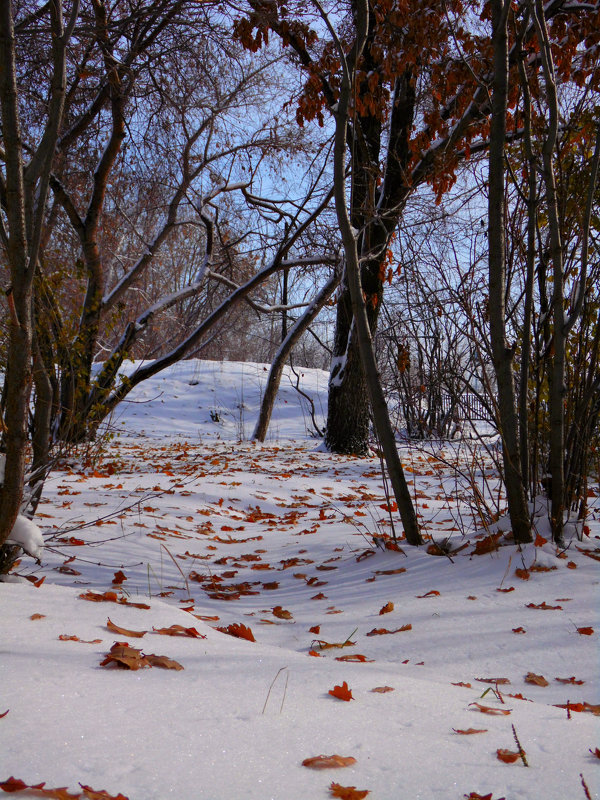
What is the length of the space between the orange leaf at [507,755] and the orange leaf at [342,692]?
0.38m

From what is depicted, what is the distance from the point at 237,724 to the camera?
4.06ft

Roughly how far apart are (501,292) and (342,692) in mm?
1923

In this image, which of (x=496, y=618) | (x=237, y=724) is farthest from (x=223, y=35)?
(x=237, y=724)

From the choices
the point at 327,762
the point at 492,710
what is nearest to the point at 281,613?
the point at 492,710

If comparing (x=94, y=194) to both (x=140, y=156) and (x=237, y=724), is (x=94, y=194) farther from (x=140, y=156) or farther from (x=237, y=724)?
(x=237, y=724)

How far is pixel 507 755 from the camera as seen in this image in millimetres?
1167

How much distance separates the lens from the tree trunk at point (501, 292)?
2697mm

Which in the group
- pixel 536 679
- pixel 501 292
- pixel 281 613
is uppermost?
pixel 501 292

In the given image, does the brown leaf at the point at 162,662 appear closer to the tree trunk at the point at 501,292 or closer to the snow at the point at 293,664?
the snow at the point at 293,664

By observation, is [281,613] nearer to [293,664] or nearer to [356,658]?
[356,658]

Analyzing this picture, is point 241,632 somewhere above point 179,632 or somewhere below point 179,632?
below

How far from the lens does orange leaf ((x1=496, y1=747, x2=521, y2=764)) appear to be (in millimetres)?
1149

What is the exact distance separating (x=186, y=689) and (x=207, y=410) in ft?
43.6

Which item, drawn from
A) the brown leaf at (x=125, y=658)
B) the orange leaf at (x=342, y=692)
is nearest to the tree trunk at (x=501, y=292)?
the orange leaf at (x=342, y=692)
